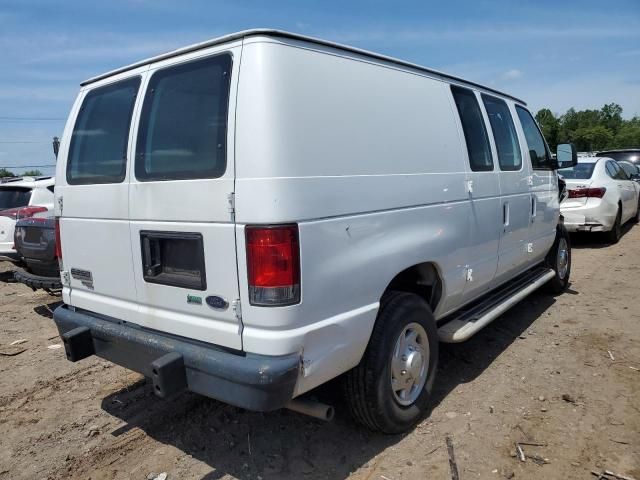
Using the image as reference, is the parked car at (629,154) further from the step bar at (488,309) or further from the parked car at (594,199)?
the step bar at (488,309)

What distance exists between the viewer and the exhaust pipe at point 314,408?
2.81 metres

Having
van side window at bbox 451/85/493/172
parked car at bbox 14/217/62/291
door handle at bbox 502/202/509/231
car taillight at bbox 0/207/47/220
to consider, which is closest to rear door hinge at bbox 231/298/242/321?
van side window at bbox 451/85/493/172

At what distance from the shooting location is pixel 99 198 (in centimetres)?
316

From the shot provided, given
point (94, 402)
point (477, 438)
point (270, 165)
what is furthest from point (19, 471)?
point (477, 438)

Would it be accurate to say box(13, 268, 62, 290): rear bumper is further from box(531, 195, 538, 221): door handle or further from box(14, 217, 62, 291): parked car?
box(531, 195, 538, 221): door handle

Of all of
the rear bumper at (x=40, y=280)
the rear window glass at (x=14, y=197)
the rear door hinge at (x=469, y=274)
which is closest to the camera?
the rear door hinge at (x=469, y=274)

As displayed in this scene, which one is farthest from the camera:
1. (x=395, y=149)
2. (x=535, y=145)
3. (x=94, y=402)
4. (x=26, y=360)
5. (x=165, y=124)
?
(x=535, y=145)

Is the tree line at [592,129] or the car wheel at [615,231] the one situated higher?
the tree line at [592,129]

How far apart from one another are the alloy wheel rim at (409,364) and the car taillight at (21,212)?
6.89 meters

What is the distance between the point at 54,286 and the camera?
5.62 metres

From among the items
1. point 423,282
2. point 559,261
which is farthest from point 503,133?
point 559,261

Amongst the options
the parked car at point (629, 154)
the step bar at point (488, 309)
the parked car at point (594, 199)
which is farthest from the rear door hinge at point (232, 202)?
the parked car at point (629, 154)

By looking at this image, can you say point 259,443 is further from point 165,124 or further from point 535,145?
point 535,145

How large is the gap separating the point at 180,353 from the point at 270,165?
110cm
